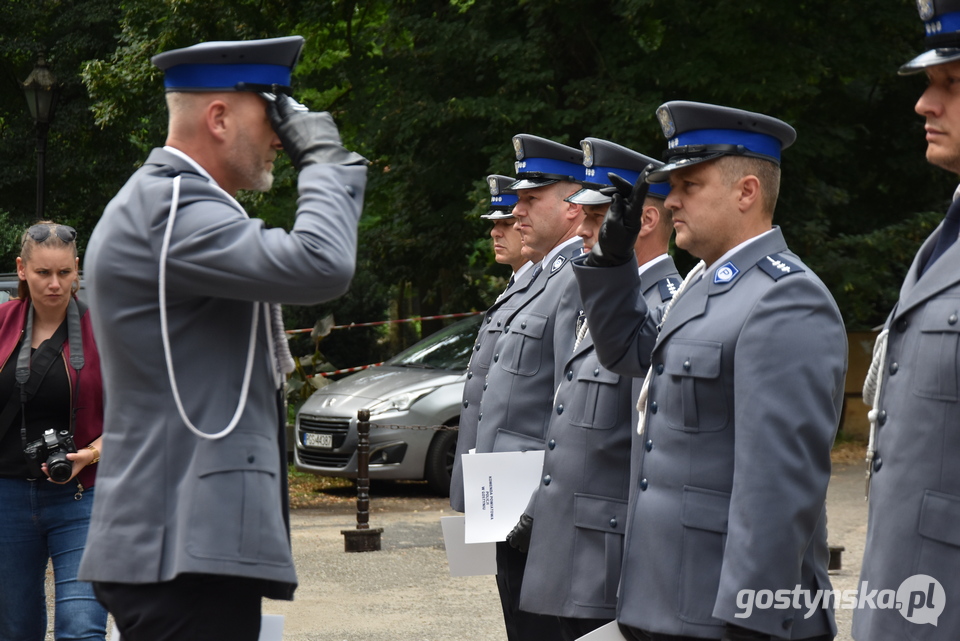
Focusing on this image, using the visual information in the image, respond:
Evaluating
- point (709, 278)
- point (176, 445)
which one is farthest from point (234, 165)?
point (709, 278)

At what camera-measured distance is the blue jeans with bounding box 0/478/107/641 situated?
4395 mm

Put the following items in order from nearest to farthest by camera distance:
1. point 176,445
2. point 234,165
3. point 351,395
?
point 176,445
point 234,165
point 351,395

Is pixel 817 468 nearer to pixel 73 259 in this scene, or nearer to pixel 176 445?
pixel 176 445

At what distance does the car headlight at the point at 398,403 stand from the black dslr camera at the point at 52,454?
6.87m

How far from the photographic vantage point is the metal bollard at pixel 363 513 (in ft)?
29.9

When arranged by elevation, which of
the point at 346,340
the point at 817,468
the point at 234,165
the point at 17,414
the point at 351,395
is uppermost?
the point at 234,165

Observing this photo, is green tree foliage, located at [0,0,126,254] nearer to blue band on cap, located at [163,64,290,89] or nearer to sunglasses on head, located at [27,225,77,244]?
sunglasses on head, located at [27,225,77,244]

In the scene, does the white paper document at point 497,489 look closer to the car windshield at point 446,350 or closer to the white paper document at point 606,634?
the white paper document at point 606,634

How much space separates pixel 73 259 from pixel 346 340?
19.5m

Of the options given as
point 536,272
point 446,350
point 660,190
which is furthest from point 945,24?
point 446,350

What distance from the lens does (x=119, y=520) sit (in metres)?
2.60

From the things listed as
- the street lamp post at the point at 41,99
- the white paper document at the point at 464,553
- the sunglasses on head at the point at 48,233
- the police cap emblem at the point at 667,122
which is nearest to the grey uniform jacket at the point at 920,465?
the police cap emblem at the point at 667,122

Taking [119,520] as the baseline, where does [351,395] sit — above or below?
below

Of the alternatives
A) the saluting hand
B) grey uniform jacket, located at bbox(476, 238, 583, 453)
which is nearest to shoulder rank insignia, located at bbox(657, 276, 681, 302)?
grey uniform jacket, located at bbox(476, 238, 583, 453)
